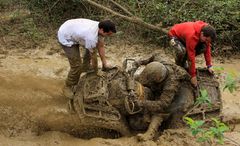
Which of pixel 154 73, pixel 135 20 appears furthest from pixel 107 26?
pixel 135 20

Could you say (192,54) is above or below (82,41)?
below

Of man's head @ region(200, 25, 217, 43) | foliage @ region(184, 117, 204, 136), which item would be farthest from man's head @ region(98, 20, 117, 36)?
foliage @ region(184, 117, 204, 136)

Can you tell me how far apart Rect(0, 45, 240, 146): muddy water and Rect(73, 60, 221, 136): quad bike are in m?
0.28

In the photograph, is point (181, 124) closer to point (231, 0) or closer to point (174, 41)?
point (174, 41)

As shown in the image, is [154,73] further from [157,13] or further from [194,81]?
[157,13]

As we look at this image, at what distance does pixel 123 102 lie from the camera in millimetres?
6328

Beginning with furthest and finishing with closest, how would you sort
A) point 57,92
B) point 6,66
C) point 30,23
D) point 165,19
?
point 30,23 → point 165,19 → point 6,66 → point 57,92

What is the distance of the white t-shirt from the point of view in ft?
20.6

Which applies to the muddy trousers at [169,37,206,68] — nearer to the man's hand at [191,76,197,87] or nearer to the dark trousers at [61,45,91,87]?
the man's hand at [191,76,197,87]

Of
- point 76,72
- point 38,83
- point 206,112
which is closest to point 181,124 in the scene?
point 206,112

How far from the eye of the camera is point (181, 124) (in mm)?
6477

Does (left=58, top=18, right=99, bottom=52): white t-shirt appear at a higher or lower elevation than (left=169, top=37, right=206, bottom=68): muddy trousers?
higher

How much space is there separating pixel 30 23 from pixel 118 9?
2.09 metres

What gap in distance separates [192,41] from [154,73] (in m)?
0.75
